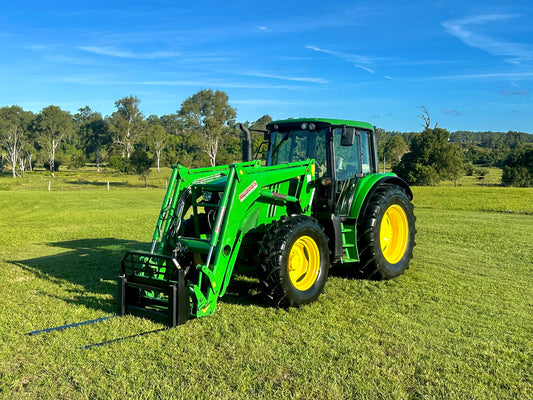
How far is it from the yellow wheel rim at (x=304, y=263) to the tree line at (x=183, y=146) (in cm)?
3680

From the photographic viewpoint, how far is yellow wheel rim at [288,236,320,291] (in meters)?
5.80

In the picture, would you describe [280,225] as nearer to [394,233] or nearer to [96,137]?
[394,233]

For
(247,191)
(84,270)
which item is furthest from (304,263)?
(84,270)

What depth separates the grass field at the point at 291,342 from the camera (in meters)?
3.76

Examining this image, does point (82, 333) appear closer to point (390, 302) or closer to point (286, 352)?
point (286, 352)

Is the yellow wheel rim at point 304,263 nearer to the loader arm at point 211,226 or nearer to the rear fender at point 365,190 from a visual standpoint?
the loader arm at point 211,226

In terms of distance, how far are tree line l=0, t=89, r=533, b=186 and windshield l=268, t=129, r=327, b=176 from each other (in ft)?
116

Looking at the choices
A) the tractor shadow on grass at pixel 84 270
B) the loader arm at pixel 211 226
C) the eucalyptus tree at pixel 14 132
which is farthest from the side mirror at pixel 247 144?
the eucalyptus tree at pixel 14 132

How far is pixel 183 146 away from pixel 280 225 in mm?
73977

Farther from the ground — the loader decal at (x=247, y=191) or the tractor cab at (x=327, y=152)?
the tractor cab at (x=327, y=152)

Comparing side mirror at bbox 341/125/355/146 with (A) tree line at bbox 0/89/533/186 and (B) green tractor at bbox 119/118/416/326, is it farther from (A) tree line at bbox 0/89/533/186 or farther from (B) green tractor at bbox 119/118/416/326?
(A) tree line at bbox 0/89/533/186

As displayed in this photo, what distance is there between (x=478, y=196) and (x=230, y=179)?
76.9 feet

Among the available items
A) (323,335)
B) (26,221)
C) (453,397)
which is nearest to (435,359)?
(453,397)

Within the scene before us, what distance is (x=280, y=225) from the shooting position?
551 cm
